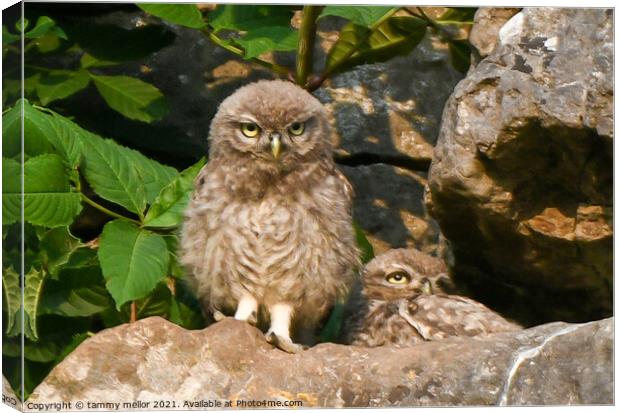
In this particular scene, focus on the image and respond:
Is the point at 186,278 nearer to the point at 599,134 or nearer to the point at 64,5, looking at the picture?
the point at 64,5

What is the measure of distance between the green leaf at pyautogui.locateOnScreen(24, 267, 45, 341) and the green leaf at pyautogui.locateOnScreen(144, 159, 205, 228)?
0.48m

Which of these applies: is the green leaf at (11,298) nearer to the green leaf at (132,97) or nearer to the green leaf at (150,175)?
the green leaf at (150,175)

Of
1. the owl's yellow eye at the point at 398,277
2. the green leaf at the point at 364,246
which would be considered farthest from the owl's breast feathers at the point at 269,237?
the owl's yellow eye at the point at 398,277

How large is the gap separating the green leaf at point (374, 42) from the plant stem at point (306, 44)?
9 centimetres

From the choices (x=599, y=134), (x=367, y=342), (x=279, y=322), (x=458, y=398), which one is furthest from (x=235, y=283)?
(x=599, y=134)

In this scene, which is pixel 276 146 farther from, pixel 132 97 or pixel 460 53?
pixel 460 53

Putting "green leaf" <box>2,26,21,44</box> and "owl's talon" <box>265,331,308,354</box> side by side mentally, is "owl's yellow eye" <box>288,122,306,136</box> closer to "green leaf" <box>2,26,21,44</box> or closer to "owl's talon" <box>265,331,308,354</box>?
"owl's talon" <box>265,331,308,354</box>

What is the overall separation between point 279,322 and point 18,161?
1032mm

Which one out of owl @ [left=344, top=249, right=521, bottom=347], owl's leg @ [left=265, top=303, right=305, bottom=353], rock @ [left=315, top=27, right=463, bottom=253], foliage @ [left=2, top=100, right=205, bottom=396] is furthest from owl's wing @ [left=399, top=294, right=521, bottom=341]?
foliage @ [left=2, top=100, right=205, bottom=396]

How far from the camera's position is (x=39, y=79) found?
435 centimetres

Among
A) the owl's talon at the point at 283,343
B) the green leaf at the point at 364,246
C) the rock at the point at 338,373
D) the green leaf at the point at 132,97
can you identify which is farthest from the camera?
the green leaf at the point at 132,97

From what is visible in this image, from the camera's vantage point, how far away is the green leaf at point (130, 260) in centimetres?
388

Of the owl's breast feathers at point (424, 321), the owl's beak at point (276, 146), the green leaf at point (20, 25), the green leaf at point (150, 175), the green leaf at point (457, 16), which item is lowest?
the owl's breast feathers at point (424, 321)

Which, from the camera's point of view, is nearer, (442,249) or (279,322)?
(279,322)
